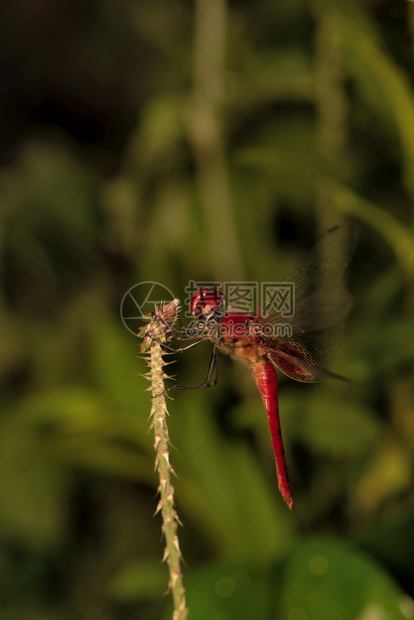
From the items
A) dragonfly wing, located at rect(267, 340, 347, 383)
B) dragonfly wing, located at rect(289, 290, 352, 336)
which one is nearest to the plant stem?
dragonfly wing, located at rect(267, 340, 347, 383)

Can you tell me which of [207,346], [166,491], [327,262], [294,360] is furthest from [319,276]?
[207,346]

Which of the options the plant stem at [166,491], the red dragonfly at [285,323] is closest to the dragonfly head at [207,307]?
the red dragonfly at [285,323]

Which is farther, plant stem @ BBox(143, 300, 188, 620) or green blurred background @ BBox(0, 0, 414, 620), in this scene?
green blurred background @ BBox(0, 0, 414, 620)

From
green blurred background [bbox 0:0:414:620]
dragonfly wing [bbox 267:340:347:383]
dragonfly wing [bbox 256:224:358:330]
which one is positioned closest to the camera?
dragonfly wing [bbox 267:340:347:383]

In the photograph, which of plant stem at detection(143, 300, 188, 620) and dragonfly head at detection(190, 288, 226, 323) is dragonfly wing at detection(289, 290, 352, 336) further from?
plant stem at detection(143, 300, 188, 620)

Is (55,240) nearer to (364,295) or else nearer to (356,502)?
(364,295)

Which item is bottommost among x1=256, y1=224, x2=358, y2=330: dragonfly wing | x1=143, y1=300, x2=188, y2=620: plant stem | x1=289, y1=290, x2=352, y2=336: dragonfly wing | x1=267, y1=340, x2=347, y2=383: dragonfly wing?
x1=143, y1=300, x2=188, y2=620: plant stem

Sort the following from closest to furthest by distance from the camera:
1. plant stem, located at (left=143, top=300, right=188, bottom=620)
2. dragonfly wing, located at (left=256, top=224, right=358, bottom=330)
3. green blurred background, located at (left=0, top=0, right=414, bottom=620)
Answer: plant stem, located at (left=143, top=300, right=188, bottom=620), dragonfly wing, located at (left=256, top=224, right=358, bottom=330), green blurred background, located at (left=0, top=0, right=414, bottom=620)
